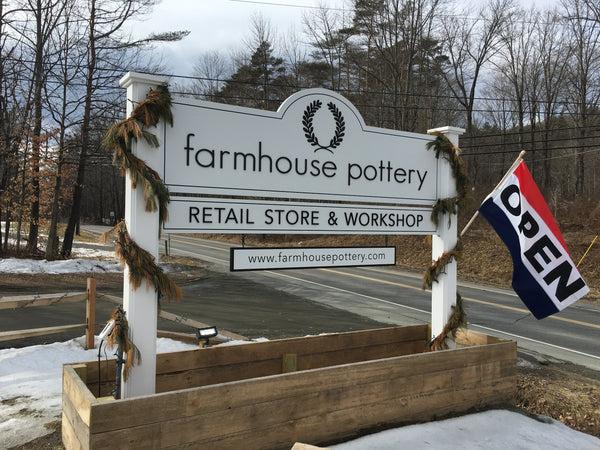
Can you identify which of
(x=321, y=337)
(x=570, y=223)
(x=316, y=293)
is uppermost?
(x=570, y=223)

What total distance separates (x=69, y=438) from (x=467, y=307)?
3.79 meters

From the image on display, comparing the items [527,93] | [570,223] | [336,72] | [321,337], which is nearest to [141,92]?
[321,337]

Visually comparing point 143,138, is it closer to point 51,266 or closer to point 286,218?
point 286,218

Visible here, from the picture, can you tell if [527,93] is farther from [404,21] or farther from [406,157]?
[406,157]

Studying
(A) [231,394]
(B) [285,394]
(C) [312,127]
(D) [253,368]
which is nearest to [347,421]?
(B) [285,394]

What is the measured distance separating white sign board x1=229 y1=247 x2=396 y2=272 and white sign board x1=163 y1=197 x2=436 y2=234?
17 centimetres

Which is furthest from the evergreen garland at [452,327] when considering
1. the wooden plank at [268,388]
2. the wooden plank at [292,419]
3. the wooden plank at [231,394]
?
the wooden plank at [231,394]

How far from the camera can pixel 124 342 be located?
3.28m

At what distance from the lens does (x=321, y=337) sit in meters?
4.83

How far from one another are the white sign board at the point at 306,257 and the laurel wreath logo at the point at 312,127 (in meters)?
0.96

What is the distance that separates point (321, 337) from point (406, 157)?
2.07 meters

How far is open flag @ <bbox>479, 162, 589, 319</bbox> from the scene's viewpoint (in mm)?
4461

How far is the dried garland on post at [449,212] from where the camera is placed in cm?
472

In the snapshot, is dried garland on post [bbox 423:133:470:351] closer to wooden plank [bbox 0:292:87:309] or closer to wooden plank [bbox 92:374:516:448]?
wooden plank [bbox 92:374:516:448]
